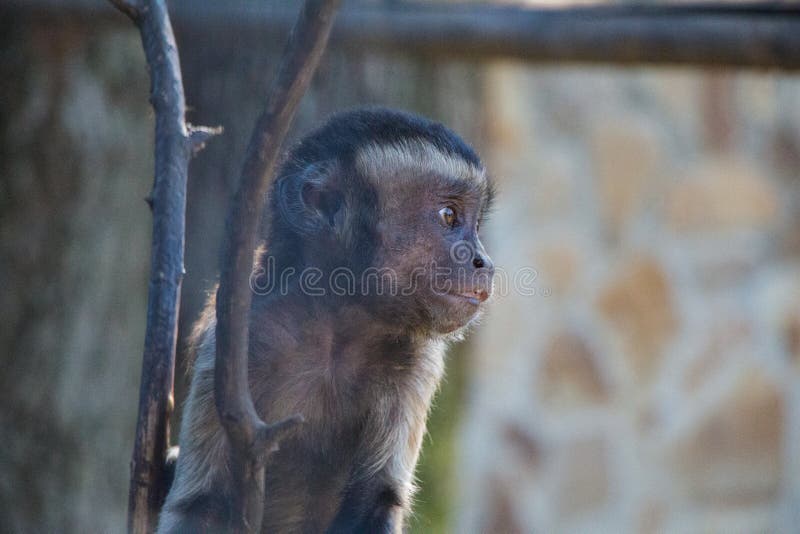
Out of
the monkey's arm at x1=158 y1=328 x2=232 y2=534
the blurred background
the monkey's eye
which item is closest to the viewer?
the monkey's arm at x1=158 y1=328 x2=232 y2=534

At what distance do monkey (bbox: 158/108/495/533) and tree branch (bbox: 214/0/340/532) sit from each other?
2.45 feet

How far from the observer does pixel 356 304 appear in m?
2.93

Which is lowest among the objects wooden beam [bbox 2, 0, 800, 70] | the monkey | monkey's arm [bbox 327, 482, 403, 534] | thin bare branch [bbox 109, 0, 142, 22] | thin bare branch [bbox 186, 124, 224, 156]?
monkey's arm [bbox 327, 482, 403, 534]

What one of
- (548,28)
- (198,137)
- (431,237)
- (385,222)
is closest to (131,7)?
(198,137)

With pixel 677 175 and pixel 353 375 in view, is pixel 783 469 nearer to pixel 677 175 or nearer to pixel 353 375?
pixel 677 175

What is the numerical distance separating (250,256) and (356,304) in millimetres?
982

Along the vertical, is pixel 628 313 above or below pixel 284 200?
below

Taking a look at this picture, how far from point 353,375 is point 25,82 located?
2.61 meters

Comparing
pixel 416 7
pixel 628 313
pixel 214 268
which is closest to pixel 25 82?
pixel 214 268

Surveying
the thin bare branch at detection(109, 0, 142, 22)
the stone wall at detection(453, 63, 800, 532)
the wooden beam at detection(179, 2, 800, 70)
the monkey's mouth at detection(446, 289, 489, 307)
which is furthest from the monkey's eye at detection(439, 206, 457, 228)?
the stone wall at detection(453, 63, 800, 532)

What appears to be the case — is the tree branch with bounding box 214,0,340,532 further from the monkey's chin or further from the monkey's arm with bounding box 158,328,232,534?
the monkey's chin

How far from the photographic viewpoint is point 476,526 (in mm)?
6453

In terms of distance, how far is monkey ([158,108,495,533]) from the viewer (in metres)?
2.86

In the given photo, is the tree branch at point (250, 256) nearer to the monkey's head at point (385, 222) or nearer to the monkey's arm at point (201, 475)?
the monkey's arm at point (201, 475)
